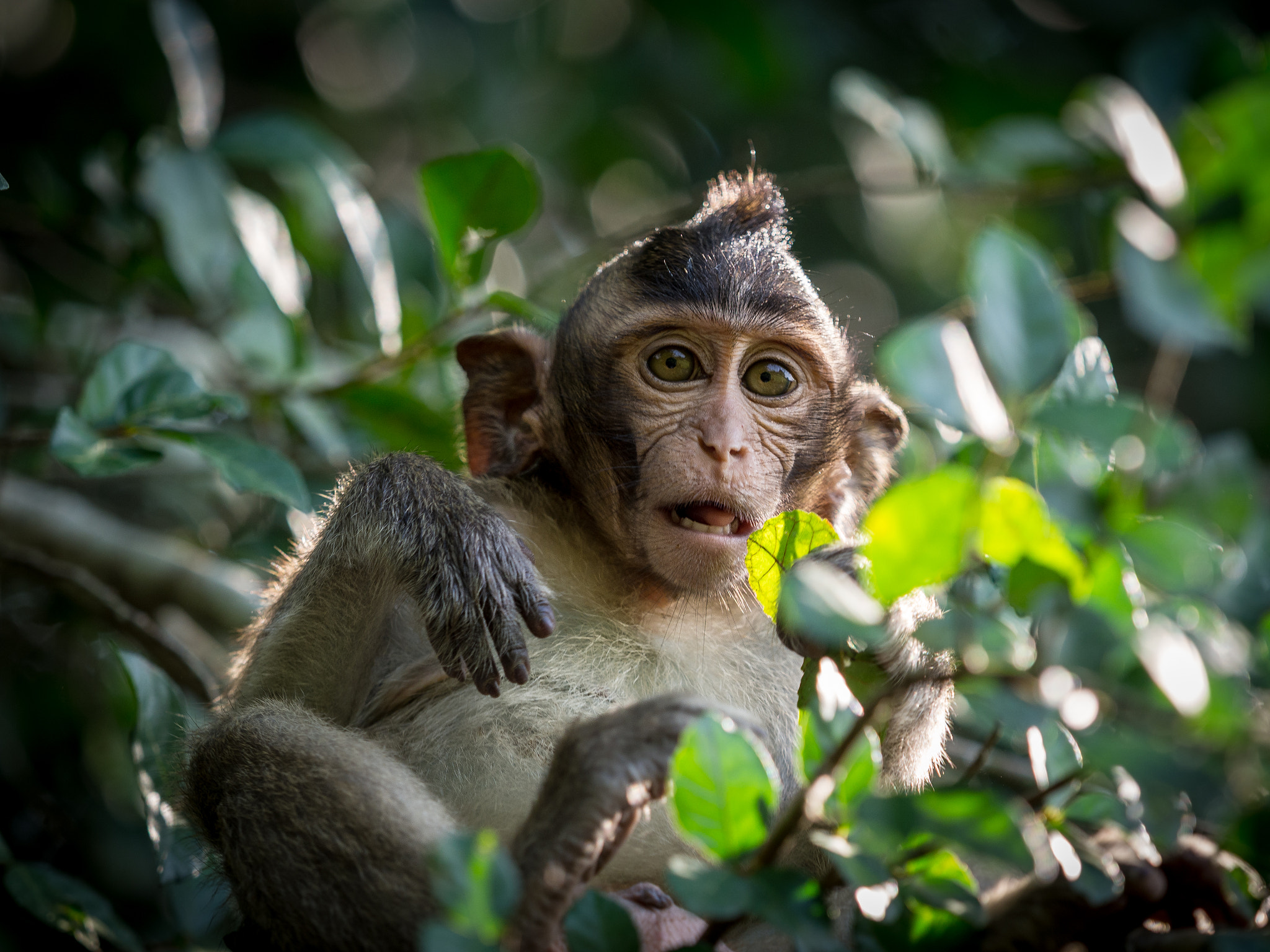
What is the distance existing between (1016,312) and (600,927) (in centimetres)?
122

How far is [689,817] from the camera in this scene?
1.80 meters

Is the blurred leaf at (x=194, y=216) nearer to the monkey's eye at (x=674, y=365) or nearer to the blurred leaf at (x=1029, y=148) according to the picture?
the monkey's eye at (x=674, y=365)

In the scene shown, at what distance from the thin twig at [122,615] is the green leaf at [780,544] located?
2717 mm

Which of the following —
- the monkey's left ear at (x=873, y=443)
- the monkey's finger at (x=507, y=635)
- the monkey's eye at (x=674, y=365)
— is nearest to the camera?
the monkey's finger at (x=507, y=635)

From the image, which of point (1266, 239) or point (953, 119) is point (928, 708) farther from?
point (953, 119)

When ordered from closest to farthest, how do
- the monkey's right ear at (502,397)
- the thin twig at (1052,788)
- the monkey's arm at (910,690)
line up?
the thin twig at (1052,788) → the monkey's arm at (910,690) → the monkey's right ear at (502,397)

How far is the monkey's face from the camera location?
10.4 feet

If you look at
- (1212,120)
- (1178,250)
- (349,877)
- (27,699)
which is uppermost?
(1212,120)

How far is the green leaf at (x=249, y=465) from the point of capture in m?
3.32

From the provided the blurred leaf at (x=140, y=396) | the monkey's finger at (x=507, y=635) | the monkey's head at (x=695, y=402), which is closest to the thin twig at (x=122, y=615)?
the blurred leaf at (x=140, y=396)

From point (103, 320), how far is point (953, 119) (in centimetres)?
524

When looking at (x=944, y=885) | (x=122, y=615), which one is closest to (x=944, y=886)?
(x=944, y=885)

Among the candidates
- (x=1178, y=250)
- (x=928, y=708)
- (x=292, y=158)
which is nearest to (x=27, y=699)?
(x=292, y=158)

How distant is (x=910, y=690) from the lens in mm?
2432
